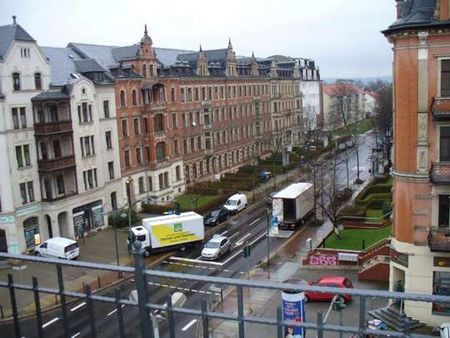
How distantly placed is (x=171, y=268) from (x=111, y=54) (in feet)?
97.6

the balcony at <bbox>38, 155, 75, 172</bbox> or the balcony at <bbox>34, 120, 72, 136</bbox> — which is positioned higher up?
the balcony at <bbox>34, 120, 72, 136</bbox>

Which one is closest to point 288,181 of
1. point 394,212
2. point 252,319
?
point 394,212

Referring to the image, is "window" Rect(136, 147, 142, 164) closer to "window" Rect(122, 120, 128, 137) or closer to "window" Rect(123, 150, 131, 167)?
"window" Rect(123, 150, 131, 167)

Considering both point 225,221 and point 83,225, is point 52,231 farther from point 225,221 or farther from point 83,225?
point 225,221

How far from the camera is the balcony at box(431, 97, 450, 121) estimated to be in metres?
22.6

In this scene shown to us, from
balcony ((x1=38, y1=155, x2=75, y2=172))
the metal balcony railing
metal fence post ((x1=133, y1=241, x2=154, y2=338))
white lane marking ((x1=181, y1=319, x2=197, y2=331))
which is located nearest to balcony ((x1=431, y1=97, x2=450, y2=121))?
white lane marking ((x1=181, y1=319, x2=197, y2=331))

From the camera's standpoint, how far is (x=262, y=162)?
79500mm

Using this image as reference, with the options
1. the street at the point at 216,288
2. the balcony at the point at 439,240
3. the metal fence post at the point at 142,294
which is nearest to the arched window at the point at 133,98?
the street at the point at 216,288

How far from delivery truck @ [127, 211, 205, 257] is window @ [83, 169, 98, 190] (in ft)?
30.0

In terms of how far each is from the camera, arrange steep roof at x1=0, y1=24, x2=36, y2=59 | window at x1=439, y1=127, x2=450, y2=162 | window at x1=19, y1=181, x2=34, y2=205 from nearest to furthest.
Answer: window at x1=439, y1=127, x2=450, y2=162 < steep roof at x1=0, y1=24, x2=36, y2=59 < window at x1=19, y1=181, x2=34, y2=205

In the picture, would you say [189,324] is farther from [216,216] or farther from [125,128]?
[125,128]

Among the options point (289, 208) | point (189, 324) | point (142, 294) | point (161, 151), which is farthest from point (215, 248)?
point (142, 294)

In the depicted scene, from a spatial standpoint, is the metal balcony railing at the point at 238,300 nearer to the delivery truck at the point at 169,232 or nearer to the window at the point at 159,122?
the delivery truck at the point at 169,232

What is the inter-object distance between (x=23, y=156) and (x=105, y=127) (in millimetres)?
10309
